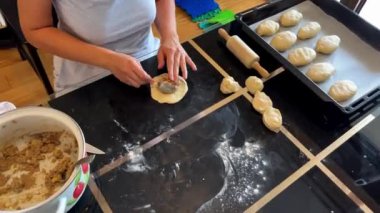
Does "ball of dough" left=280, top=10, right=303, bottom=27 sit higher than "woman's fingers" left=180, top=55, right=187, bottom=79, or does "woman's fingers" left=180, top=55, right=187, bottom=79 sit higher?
"ball of dough" left=280, top=10, right=303, bottom=27

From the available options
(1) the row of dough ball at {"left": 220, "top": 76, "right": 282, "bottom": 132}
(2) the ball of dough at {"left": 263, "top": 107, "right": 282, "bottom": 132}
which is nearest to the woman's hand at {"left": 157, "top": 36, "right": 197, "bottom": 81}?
(1) the row of dough ball at {"left": 220, "top": 76, "right": 282, "bottom": 132}

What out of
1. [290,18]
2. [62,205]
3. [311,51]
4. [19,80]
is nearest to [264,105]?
[311,51]

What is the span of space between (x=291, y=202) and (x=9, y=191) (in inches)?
19.4

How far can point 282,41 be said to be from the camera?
0.90m

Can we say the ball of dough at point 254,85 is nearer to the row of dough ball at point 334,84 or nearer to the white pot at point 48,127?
the row of dough ball at point 334,84

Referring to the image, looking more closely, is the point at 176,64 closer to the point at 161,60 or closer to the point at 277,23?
the point at 161,60

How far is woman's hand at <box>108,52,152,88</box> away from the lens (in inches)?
29.1

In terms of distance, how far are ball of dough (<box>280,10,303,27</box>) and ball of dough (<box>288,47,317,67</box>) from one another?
124 mm

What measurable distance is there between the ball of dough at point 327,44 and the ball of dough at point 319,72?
3.1 inches

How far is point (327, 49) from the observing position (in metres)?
0.92

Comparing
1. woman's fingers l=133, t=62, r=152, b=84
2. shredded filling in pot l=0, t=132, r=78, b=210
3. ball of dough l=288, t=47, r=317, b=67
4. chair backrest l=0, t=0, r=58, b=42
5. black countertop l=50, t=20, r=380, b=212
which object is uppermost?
ball of dough l=288, t=47, r=317, b=67

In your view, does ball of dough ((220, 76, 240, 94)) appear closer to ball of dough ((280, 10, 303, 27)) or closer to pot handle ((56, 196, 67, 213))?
ball of dough ((280, 10, 303, 27))

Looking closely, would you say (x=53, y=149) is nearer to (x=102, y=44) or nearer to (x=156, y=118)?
(x=156, y=118)

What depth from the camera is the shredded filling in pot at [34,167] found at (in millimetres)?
524
